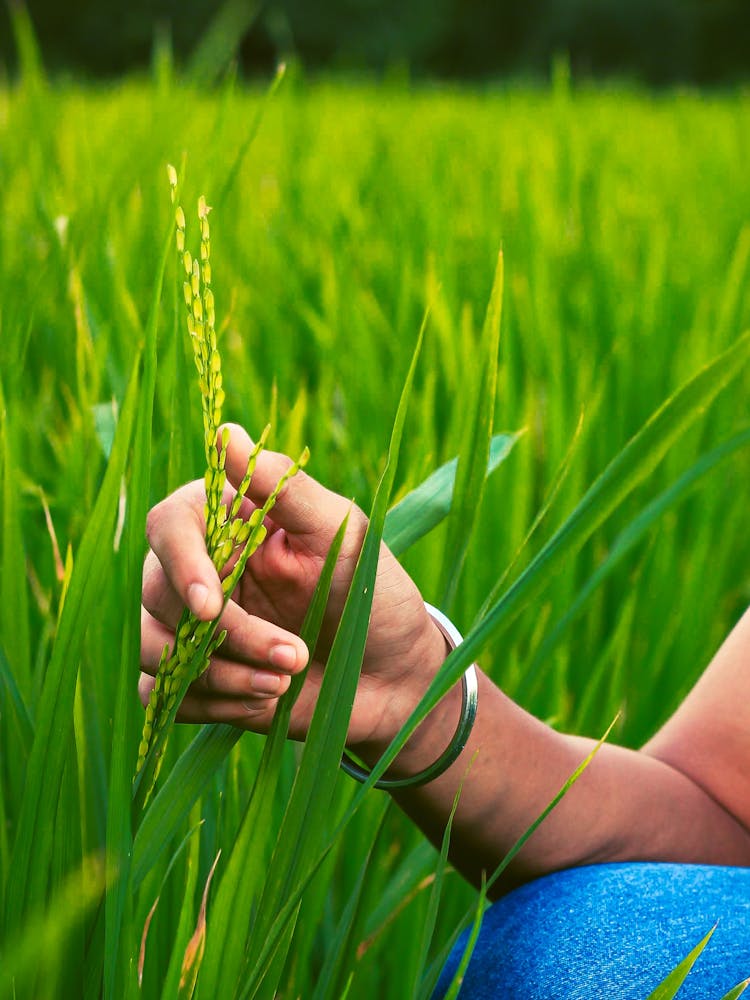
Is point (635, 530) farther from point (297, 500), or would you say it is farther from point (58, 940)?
point (58, 940)

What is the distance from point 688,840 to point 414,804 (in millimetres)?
219

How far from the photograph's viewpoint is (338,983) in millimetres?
571

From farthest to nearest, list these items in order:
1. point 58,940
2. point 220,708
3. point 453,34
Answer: point 453,34
point 220,708
point 58,940

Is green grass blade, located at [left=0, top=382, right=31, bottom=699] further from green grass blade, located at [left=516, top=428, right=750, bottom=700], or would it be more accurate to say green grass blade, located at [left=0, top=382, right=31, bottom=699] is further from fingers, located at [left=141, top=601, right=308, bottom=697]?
green grass blade, located at [left=516, top=428, right=750, bottom=700]

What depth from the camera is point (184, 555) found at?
0.45 meters

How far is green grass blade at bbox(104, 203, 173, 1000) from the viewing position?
0.45 metres

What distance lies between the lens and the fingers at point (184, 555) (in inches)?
16.5

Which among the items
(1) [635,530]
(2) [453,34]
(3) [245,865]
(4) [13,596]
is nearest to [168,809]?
(3) [245,865]

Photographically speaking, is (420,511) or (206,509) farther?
(420,511)

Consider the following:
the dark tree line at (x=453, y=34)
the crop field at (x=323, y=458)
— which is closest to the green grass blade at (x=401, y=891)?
the crop field at (x=323, y=458)

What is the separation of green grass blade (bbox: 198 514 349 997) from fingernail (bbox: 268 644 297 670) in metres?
0.02

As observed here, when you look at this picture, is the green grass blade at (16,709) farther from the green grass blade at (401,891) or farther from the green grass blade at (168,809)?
the green grass blade at (401,891)

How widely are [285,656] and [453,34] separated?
14.0 meters

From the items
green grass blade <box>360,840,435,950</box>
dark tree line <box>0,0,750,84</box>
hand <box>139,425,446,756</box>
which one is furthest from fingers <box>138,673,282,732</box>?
dark tree line <box>0,0,750,84</box>
